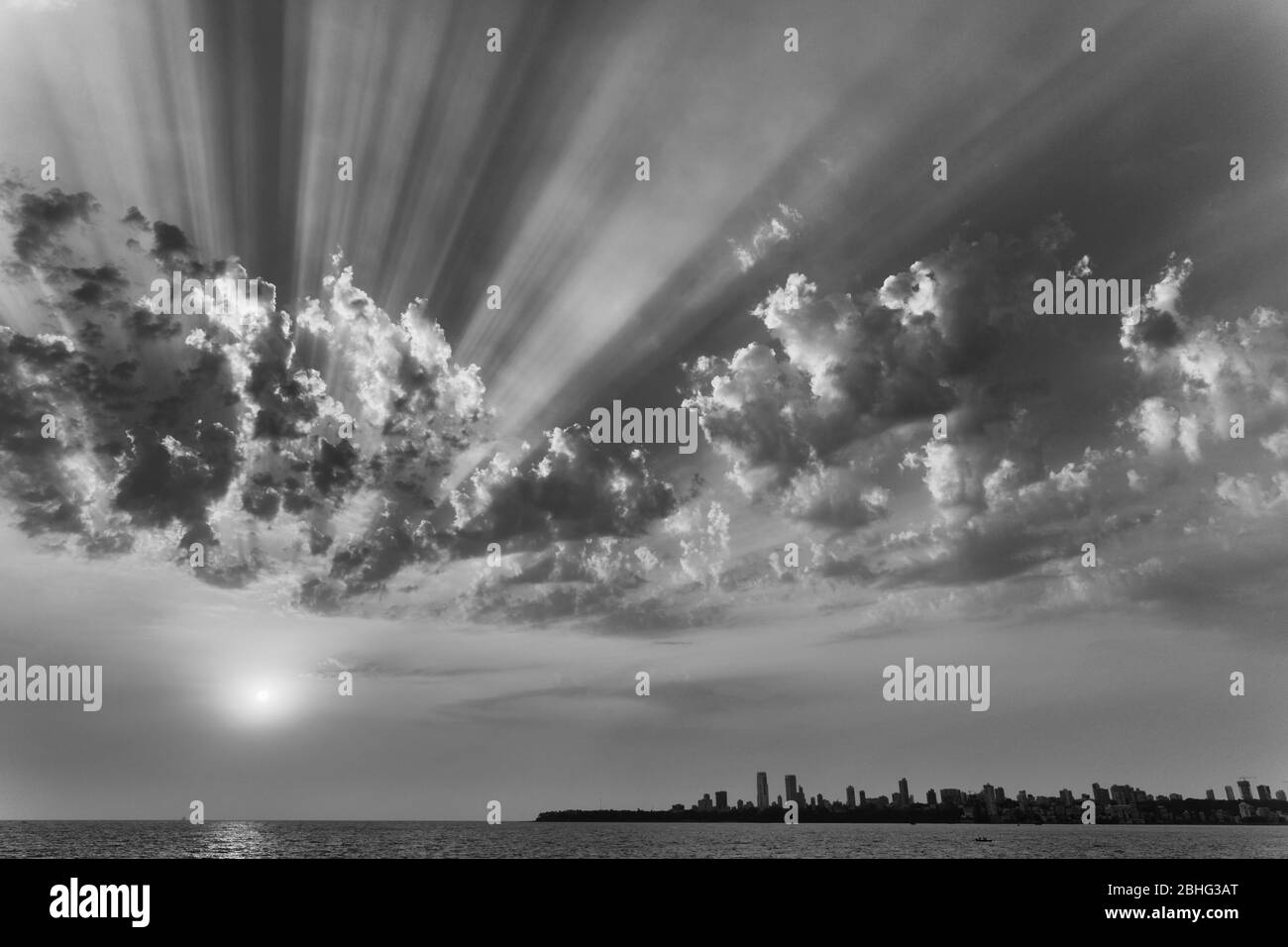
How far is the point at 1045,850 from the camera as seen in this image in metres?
158
